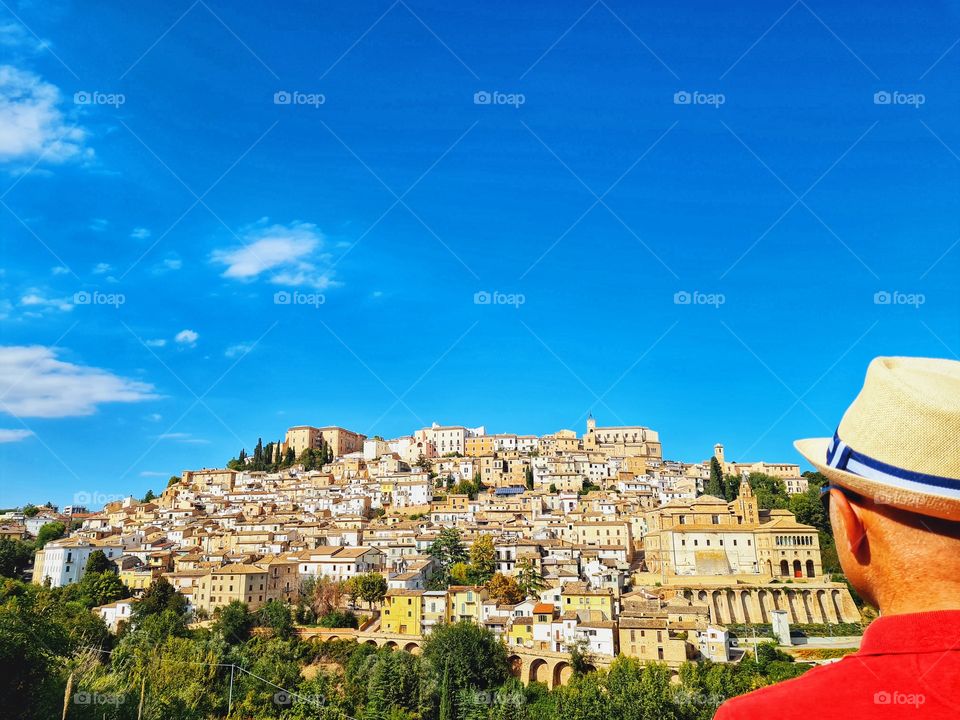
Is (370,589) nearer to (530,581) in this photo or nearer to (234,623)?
(234,623)

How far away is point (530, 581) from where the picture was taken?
1453 inches

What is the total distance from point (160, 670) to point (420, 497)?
3590 cm

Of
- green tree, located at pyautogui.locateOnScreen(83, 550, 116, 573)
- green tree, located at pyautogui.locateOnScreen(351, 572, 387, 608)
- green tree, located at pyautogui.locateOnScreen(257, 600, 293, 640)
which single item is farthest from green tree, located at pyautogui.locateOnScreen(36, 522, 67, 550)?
green tree, located at pyautogui.locateOnScreen(351, 572, 387, 608)

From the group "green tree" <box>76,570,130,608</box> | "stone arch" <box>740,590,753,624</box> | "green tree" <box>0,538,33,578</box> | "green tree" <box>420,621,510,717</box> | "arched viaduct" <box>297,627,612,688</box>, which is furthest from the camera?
"green tree" <box>0,538,33,578</box>

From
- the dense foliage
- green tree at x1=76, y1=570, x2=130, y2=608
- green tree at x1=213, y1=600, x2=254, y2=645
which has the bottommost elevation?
the dense foliage

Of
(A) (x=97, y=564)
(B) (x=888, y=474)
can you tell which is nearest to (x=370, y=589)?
(A) (x=97, y=564)

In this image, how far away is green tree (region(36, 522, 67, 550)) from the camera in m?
52.6

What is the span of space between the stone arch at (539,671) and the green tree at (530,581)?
5.85 meters

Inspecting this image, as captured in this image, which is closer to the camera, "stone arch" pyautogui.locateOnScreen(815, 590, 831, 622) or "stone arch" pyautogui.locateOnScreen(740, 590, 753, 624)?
"stone arch" pyautogui.locateOnScreen(815, 590, 831, 622)

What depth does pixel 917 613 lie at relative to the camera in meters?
1.17

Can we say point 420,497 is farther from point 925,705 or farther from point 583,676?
point 925,705

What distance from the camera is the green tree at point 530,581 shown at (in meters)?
35.7

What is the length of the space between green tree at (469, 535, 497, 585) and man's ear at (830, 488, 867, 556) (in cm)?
3844

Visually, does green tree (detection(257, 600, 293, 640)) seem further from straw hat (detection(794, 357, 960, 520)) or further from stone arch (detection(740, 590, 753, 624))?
straw hat (detection(794, 357, 960, 520))
